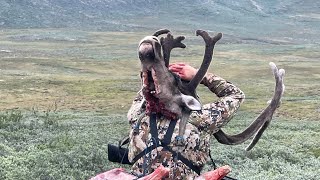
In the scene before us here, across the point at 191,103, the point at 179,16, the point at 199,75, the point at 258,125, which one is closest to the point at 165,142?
the point at 191,103

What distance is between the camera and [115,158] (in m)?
5.30

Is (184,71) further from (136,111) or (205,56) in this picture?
(136,111)

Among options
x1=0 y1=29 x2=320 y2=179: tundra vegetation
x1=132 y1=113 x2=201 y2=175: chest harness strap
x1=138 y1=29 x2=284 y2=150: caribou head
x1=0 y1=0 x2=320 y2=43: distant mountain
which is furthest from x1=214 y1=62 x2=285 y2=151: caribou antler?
x1=0 y1=0 x2=320 y2=43: distant mountain

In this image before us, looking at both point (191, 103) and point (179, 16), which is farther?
point (179, 16)

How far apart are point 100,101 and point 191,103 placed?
126ft

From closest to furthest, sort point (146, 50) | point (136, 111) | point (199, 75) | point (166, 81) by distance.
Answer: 1. point (146, 50)
2. point (166, 81)
3. point (199, 75)
4. point (136, 111)

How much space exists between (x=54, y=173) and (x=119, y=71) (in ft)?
189

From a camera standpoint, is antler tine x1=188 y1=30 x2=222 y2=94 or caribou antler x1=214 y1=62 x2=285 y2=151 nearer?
antler tine x1=188 y1=30 x2=222 y2=94

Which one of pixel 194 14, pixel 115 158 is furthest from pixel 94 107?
pixel 194 14

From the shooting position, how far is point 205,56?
445 cm

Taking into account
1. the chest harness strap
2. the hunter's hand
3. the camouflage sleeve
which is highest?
the hunter's hand

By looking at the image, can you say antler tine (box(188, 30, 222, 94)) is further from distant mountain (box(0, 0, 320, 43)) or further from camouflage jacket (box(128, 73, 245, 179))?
distant mountain (box(0, 0, 320, 43))

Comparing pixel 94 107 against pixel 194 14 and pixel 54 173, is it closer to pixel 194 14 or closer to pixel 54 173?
pixel 54 173

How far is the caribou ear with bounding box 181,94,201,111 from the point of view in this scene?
4383 millimetres
